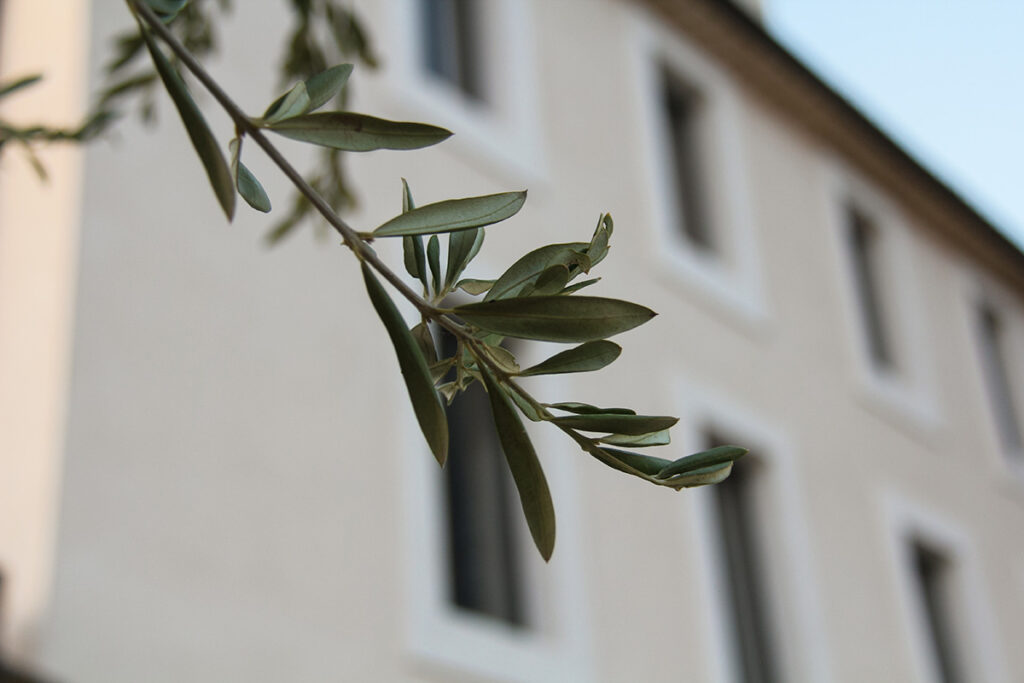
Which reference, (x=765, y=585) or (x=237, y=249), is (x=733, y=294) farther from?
(x=237, y=249)

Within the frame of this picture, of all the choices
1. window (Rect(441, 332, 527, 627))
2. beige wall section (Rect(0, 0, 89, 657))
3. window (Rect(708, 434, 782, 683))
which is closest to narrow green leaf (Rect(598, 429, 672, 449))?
beige wall section (Rect(0, 0, 89, 657))

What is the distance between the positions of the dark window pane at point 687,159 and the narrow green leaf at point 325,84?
29.2ft

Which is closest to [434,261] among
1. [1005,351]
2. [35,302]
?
[35,302]

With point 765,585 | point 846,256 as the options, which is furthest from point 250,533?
point 846,256

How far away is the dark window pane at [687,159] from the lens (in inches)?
→ 398

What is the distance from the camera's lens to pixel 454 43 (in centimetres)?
895

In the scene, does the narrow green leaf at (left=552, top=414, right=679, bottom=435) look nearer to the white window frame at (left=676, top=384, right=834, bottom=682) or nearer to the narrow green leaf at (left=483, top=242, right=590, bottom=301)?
the narrow green leaf at (left=483, top=242, right=590, bottom=301)

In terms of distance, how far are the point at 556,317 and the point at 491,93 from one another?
7806 millimetres

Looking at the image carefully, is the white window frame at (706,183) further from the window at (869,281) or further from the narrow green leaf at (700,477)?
the narrow green leaf at (700,477)

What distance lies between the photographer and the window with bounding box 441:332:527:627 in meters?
7.28

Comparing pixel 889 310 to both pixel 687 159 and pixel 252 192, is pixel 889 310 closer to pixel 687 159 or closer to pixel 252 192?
pixel 687 159

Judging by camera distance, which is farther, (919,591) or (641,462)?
(919,591)

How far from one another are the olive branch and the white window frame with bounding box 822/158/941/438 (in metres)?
9.63

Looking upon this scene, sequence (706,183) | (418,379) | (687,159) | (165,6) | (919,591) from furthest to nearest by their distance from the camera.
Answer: (919,591)
(687,159)
(706,183)
(165,6)
(418,379)
